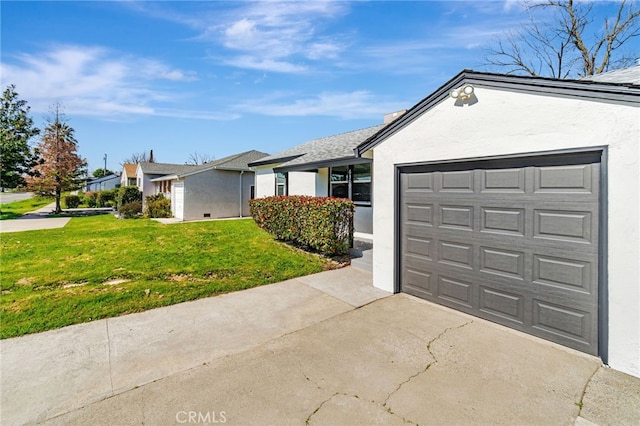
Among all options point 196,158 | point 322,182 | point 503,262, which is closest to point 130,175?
point 196,158

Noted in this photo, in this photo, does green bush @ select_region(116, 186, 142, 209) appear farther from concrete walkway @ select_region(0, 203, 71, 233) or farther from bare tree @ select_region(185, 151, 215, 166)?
bare tree @ select_region(185, 151, 215, 166)

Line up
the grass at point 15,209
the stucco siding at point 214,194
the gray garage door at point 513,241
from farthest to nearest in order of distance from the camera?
the grass at point 15,209 < the stucco siding at point 214,194 < the gray garage door at point 513,241

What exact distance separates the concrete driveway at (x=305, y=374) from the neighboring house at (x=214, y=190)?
14.7 m

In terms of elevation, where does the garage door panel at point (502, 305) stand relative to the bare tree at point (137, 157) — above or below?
below

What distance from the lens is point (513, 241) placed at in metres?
4.23

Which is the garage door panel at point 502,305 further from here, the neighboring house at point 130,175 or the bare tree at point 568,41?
the neighboring house at point 130,175

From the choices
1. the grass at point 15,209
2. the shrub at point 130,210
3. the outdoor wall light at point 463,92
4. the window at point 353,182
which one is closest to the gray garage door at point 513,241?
the outdoor wall light at point 463,92

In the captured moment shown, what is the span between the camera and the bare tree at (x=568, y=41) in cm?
1644

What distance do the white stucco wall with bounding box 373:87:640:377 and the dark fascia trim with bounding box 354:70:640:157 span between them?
74 millimetres

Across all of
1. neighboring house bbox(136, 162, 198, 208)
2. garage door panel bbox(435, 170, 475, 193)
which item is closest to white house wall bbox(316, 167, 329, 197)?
garage door panel bbox(435, 170, 475, 193)

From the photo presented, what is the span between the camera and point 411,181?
5.56 metres

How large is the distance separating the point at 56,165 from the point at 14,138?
3128 mm

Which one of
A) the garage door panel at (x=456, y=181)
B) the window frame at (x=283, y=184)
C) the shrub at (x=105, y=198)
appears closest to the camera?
the garage door panel at (x=456, y=181)

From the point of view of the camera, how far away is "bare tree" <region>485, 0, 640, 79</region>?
16.4 meters
